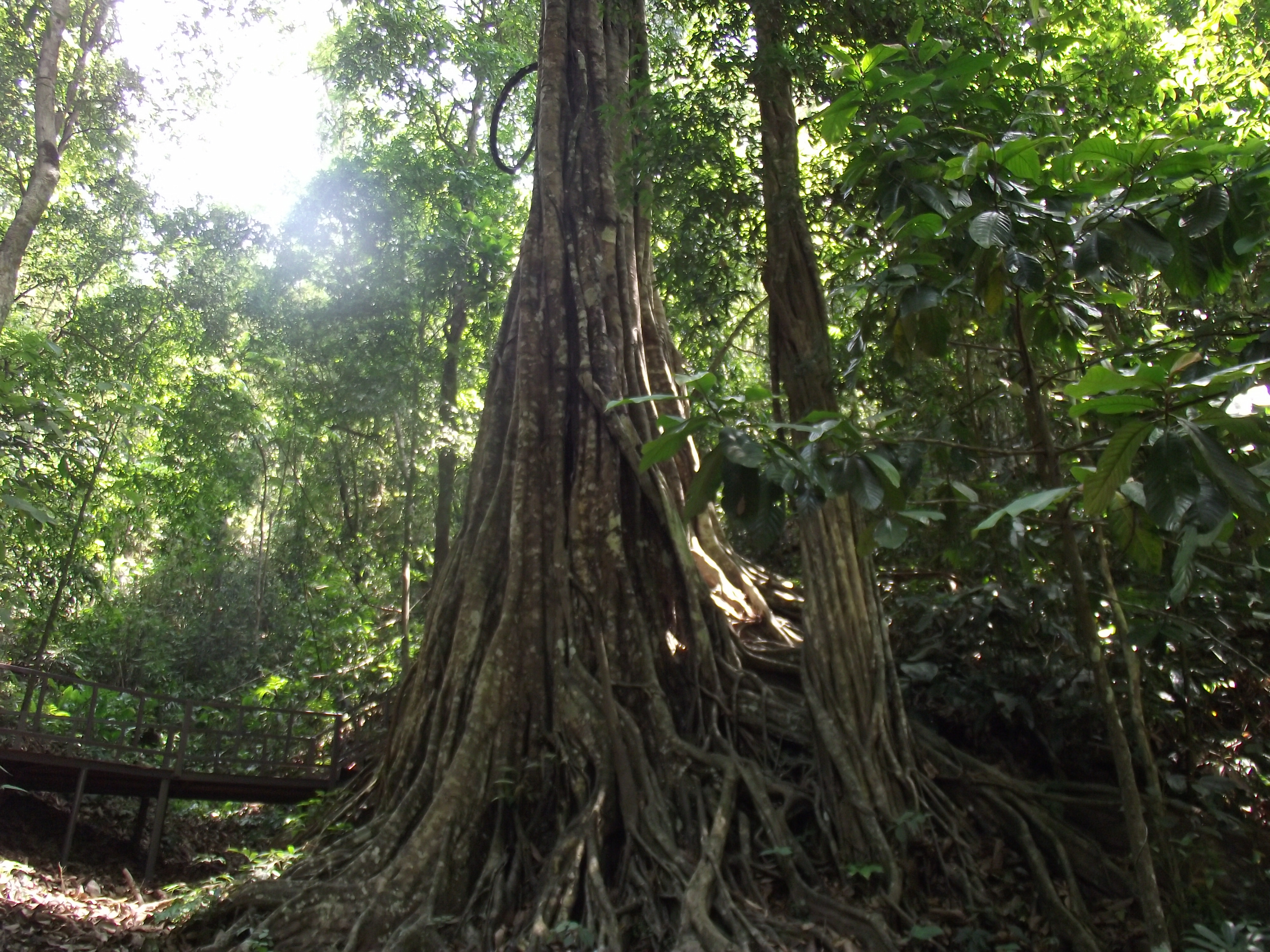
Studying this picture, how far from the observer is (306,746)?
361 inches

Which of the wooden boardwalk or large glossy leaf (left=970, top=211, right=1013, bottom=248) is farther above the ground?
large glossy leaf (left=970, top=211, right=1013, bottom=248)

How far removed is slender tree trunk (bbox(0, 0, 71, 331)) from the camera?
715 cm

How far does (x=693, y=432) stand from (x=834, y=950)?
246 cm

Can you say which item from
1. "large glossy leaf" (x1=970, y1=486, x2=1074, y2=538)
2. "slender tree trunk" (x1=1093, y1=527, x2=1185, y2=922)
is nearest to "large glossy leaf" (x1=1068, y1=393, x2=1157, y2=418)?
"large glossy leaf" (x1=970, y1=486, x2=1074, y2=538)

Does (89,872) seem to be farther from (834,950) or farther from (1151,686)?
(1151,686)

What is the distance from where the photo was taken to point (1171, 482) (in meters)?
1.68

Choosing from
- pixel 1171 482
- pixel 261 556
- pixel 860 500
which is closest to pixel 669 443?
pixel 860 500

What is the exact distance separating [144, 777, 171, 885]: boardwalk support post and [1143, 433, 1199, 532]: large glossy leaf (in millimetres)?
7730

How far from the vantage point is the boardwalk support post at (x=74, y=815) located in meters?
7.29

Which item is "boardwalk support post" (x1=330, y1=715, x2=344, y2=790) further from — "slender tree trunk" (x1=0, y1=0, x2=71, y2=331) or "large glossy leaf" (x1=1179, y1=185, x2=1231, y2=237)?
"large glossy leaf" (x1=1179, y1=185, x2=1231, y2=237)

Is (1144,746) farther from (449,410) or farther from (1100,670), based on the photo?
(449,410)

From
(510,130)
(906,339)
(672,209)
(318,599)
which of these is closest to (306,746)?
(318,599)

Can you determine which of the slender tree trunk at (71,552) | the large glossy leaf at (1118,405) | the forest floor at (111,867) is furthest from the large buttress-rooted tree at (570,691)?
the slender tree trunk at (71,552)

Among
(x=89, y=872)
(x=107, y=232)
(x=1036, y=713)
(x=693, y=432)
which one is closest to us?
(x=693, y=432)
